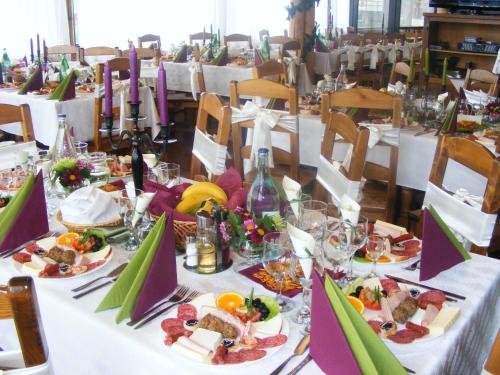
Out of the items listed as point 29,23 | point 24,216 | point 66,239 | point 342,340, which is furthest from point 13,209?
point 29,23

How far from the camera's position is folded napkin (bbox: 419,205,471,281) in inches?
52.6

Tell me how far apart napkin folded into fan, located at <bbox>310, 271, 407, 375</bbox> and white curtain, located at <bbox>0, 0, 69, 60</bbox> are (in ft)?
20.2

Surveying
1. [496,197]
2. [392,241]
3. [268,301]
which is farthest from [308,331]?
[496,197]

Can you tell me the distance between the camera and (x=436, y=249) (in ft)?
4.44

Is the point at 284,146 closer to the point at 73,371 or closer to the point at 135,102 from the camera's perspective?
the point at 135,102

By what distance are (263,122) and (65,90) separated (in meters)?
1.64

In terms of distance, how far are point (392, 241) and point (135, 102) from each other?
81 centimetres

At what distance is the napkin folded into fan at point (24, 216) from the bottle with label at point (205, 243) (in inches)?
19.1

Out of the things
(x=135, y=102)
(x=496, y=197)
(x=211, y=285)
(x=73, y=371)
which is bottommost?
(x=73, y=371)

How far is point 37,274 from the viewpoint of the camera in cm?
134

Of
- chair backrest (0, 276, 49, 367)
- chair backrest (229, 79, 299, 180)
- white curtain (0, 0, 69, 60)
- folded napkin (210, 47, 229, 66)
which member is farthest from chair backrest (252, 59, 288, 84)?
white curtain (0, 0, 69, 60)

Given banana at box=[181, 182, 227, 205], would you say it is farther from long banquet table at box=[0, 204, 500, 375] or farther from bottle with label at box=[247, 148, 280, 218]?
long banquet table at box=[0, 204, 500, 375]

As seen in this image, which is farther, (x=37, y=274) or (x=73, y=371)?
(x=37, y=274)

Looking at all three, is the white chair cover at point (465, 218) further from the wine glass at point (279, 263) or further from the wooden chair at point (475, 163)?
the wine glass at point (279, 263)
